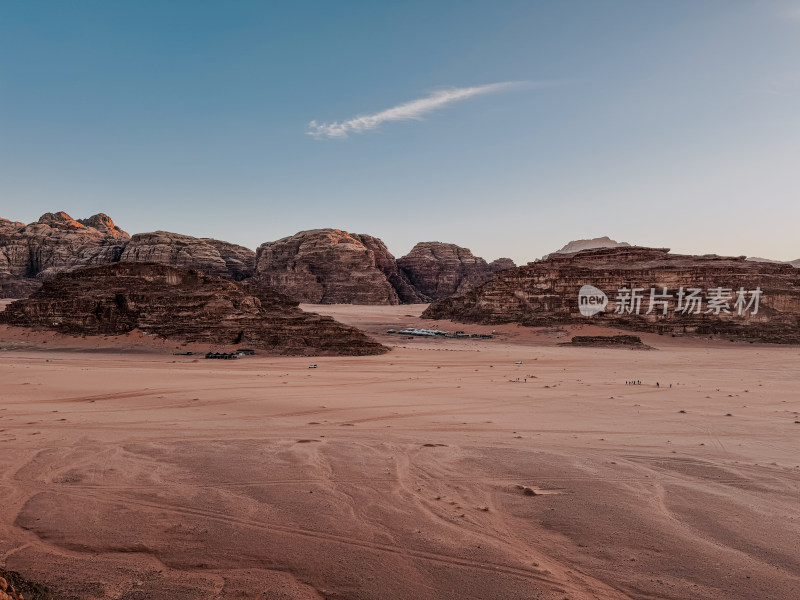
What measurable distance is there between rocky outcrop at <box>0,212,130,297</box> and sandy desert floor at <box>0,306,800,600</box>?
89531 millimetres

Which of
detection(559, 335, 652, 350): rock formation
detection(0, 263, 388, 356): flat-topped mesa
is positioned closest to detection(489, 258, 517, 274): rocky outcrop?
detection(559, 335, 652, 350): rock formation

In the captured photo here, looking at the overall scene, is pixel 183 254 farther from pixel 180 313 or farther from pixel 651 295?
pixel 651 295

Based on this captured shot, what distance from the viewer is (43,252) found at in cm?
8788

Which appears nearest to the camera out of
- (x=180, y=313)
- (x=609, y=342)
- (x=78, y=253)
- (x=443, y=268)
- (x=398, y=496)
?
(x=398, y=496)

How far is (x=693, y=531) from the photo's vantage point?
4.23 metres

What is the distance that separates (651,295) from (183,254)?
8036cm

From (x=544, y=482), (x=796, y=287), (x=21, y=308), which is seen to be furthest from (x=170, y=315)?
(x=796, y=287)

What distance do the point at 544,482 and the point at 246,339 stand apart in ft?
67.4

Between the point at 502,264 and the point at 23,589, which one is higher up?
the point at 502,264

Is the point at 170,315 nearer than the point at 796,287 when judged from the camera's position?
Yes

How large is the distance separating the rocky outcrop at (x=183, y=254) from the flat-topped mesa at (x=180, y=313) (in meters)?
59.9

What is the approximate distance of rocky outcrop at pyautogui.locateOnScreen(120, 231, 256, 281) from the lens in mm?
86438

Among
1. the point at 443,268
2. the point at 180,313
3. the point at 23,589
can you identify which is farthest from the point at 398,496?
the point at 443,268

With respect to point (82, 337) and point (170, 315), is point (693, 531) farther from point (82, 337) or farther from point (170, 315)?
point (82, 337)
